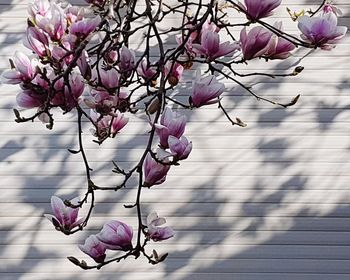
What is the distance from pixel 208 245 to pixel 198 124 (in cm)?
47

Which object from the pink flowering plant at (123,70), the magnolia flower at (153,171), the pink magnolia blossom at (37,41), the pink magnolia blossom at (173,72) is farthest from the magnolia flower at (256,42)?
the pink magnolia blossom at (37,41)

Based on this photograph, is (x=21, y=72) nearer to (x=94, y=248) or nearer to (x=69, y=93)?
(x=69, y=93)

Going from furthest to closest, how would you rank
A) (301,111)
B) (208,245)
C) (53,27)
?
(301,111) → (208,245) → (53,27)

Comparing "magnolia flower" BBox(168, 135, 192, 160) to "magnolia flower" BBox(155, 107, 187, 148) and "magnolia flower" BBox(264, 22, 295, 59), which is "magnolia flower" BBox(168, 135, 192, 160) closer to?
"magnolia flower" BBox(155, 107, 187, 148)

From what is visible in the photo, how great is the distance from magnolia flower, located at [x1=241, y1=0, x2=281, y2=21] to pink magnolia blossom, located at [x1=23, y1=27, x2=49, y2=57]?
369mm

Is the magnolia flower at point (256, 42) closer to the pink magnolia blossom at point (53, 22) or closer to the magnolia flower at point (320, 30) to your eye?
the magnolia flower at point (320, 30)

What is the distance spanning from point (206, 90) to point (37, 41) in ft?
1.06

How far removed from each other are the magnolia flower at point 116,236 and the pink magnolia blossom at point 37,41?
339 mm

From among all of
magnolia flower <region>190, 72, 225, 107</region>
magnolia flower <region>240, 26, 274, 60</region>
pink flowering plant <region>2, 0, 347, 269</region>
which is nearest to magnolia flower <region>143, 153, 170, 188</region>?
pink flowering plant <region>2, 0, 347, 269</region>

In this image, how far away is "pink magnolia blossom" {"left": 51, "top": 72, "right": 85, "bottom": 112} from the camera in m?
1.16

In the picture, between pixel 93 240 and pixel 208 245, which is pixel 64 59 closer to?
pixel 93 240

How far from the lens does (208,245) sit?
7.81 feet

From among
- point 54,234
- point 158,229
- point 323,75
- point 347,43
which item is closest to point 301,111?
point 323,75

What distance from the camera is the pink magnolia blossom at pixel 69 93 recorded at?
1.16m
